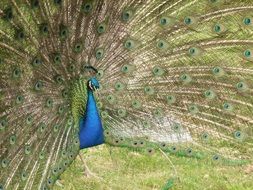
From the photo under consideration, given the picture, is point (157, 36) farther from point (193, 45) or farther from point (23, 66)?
point (23, 66)

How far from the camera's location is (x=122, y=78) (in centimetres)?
541

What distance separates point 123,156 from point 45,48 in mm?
1353

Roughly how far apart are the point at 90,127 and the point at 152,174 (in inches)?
25.7

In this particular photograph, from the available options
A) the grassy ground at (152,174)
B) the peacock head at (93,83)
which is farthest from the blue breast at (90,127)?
the grassy ground at (152,174)

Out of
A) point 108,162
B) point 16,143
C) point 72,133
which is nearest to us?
point 16,143

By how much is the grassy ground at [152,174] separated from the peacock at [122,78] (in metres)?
0.24

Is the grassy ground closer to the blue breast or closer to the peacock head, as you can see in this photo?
the blue breast

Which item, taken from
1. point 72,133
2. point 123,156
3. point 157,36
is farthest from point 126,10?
point 123,156

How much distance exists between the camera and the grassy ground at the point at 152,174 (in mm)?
5734

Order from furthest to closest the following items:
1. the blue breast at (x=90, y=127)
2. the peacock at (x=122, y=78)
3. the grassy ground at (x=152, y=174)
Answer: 1. the grassy ground at (x=152, y=174)
2. the blue breast at (x=90, y=127)
3. the peacock at (x=122, y=78)

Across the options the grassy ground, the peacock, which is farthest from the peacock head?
the grassy ground

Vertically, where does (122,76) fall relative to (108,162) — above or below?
above

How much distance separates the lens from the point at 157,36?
5.38 meters

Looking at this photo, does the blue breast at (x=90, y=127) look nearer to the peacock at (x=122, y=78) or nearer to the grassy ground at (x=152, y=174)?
the peacock at (x=122, y=78)
